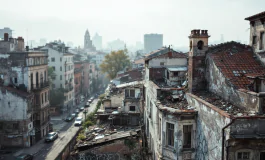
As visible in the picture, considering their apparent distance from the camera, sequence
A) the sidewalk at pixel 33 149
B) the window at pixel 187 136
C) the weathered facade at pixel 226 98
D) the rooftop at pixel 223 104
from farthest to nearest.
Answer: the sidewalk at pixel 33 149, the window at pixel 187 136, the rooftop at pixel 223 104, the weathered facade at pixel 226 98

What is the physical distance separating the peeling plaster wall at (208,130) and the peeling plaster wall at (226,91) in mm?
2003

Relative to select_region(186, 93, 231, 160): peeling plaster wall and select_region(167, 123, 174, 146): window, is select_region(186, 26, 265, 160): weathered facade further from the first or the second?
select_region(167, 123, 174, 146): window

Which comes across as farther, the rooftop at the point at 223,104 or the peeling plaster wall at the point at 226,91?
the rooftop at the point at 223,104

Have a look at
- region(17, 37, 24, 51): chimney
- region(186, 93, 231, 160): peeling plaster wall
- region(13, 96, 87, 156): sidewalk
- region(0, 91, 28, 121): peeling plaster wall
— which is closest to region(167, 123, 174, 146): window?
region(186, 93, 231, 160): peeling plaster wall

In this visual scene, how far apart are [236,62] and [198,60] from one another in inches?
113

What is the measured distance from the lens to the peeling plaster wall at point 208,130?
14070mm

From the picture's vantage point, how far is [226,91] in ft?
57.8

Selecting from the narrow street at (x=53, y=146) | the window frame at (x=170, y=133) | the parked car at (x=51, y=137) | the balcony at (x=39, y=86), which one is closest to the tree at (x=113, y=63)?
the narrow street at (x=53, y=146)

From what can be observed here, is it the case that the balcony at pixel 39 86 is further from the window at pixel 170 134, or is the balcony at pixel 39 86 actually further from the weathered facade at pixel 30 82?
the window at pixel 170 134

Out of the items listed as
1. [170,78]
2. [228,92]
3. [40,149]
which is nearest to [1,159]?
[40,149]

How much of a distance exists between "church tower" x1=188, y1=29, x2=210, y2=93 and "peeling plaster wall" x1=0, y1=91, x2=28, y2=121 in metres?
28.3

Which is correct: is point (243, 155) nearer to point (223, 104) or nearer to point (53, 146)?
point (223, 104)

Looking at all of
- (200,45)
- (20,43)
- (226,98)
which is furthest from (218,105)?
(20,43)

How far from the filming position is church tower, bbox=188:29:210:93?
2061 cm
